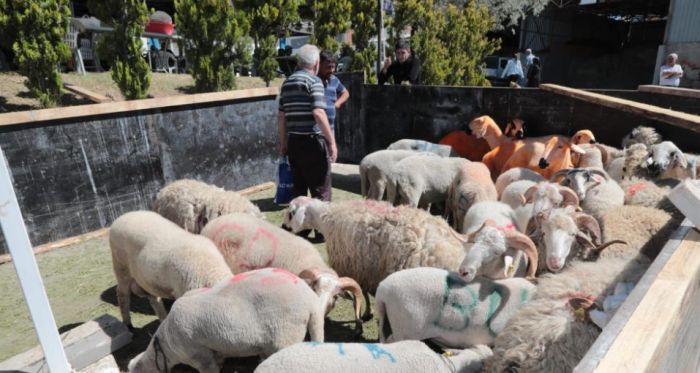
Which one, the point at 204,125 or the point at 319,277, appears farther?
the point at 204,125

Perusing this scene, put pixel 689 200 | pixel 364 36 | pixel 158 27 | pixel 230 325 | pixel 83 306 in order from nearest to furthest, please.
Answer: pixel 689 200 → pixel 230 325 → pixel 83 306 → pixel 364 36 → pixel 158 27

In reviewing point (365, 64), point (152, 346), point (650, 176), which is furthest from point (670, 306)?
point (365, 64)

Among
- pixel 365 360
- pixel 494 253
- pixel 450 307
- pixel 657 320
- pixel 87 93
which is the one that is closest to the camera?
pixel 657 320

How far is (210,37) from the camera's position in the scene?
7.76 metres

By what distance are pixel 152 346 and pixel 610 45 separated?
38.3 meters

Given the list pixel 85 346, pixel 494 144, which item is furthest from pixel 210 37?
pixel 85 346

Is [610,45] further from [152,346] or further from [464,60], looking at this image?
[152,346]

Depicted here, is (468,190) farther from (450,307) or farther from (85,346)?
(85,346)

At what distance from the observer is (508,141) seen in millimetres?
5984

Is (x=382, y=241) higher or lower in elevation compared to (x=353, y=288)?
higher

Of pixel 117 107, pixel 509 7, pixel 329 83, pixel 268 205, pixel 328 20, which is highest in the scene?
pixel 509 7

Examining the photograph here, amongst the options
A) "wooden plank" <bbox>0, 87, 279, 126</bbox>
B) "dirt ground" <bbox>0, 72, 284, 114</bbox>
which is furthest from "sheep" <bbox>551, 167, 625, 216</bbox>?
"dirt ground" <bbox>0, 72, 284, 114</bbox>

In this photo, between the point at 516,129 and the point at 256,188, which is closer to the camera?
the point at 516,129

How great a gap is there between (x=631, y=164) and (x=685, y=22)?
44.1 ft
